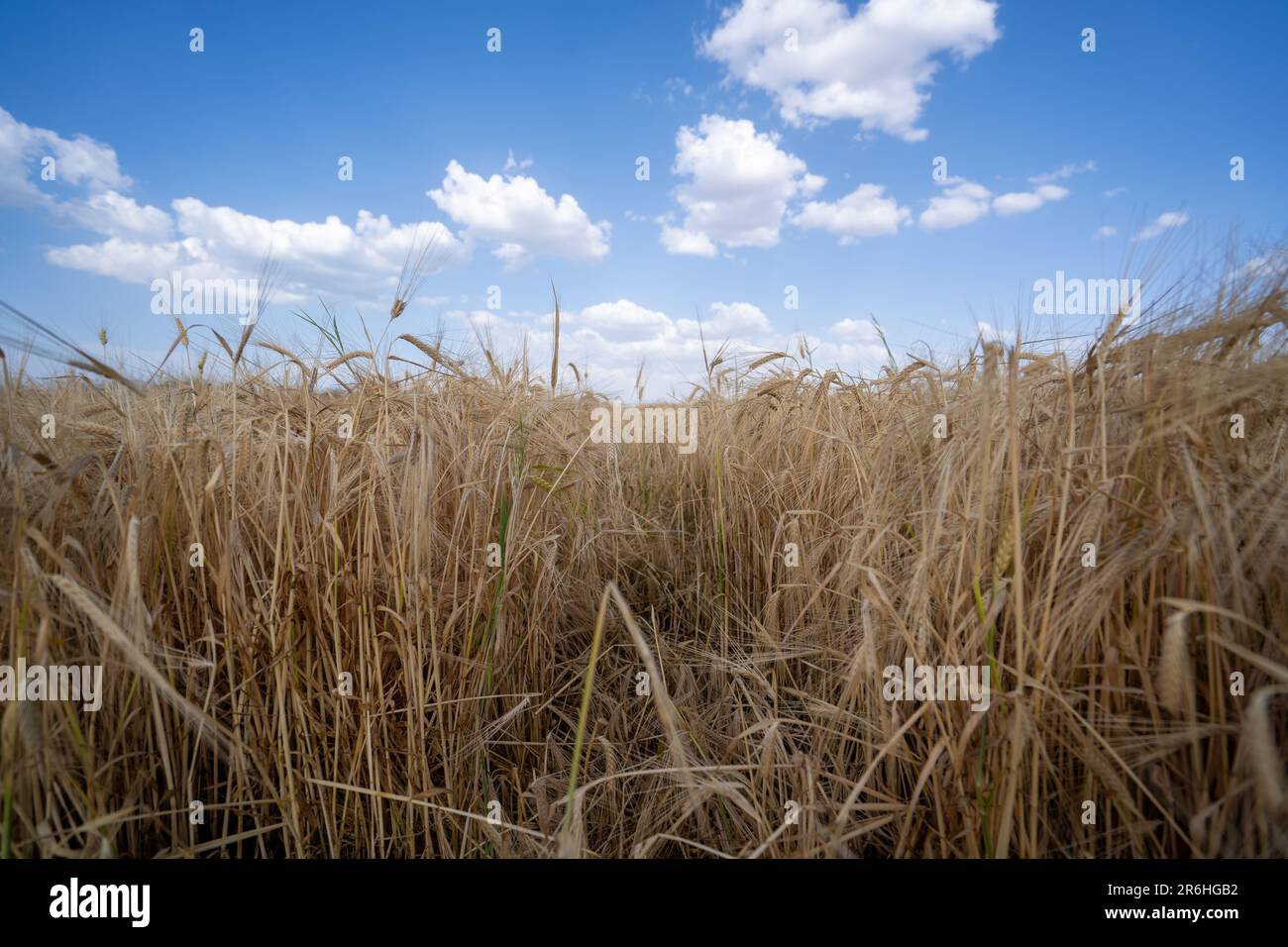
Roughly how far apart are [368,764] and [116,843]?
1.39 feet

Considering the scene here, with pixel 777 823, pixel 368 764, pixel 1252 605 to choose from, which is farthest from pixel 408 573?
pixel 1252 605

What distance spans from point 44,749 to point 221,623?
1.31 feet

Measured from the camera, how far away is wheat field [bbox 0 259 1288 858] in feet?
3.17

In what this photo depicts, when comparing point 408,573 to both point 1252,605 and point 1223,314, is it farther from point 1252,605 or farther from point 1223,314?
point 1223,314

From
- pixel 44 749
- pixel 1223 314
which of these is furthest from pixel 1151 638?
pixel 44 749

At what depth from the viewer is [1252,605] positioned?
984mm

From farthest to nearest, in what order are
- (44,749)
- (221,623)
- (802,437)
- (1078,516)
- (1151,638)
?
(802,437)
(221,623)
(1078,516)
(1151,638)
(44,749)

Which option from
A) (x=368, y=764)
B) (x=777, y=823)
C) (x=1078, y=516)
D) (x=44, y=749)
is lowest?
(x=777, y=823)

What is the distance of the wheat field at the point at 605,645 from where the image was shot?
3.17 ft

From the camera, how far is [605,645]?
75.6 inches

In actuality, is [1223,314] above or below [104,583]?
above

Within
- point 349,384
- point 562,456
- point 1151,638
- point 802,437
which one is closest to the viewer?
point 1151,638

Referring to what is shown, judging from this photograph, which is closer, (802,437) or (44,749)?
(44,749)

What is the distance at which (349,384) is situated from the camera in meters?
1.75
